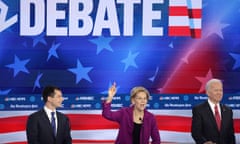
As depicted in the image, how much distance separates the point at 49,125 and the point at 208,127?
1.60m

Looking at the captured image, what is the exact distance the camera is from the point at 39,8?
652 cm

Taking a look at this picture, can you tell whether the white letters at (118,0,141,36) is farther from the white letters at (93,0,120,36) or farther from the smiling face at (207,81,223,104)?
the smiling face at (207,81,223,104)

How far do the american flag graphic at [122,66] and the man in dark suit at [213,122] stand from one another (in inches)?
37.4

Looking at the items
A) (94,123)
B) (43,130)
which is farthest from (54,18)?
(43,130)

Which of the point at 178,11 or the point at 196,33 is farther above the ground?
the point at 178,11

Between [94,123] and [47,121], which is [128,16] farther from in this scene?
[47,121]

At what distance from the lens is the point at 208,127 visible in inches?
223

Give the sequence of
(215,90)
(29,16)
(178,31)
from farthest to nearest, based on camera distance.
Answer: (178,31)
(29,16)
(215,90)

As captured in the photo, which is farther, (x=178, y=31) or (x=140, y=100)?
(x=178, y=31)

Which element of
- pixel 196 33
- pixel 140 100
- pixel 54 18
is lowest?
pixel 140 100

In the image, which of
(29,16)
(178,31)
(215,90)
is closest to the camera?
(215,90)

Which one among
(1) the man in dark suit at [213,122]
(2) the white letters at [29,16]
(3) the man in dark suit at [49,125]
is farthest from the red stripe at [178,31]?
(3) the man in dark suit at [49,125]

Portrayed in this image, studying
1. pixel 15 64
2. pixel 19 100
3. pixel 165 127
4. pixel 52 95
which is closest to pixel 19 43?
pixel 15 64

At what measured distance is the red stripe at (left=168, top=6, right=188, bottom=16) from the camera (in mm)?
6605
